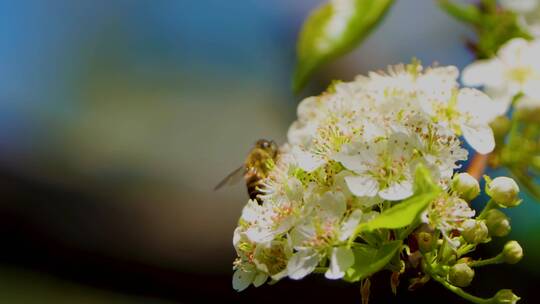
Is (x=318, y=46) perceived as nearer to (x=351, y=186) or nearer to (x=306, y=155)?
(x=306, y=155)

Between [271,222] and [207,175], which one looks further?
[207,175]

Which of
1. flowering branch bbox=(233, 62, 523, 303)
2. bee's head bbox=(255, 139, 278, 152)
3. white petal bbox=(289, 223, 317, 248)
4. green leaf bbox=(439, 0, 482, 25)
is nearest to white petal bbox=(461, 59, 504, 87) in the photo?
green leaf bbox=(439, 0, 482, 25)

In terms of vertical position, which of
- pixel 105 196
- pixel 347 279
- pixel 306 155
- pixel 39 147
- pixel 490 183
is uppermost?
pixel 39 147

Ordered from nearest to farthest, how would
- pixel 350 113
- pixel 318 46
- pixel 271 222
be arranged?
pixel 271 222 → pixel 350 113 → pixel 318 46

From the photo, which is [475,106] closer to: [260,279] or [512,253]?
[512,253]

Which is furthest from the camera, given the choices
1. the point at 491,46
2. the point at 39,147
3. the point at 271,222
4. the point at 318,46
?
the point at 39,147

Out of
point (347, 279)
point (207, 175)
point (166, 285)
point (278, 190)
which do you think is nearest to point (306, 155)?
point (278, 190)
